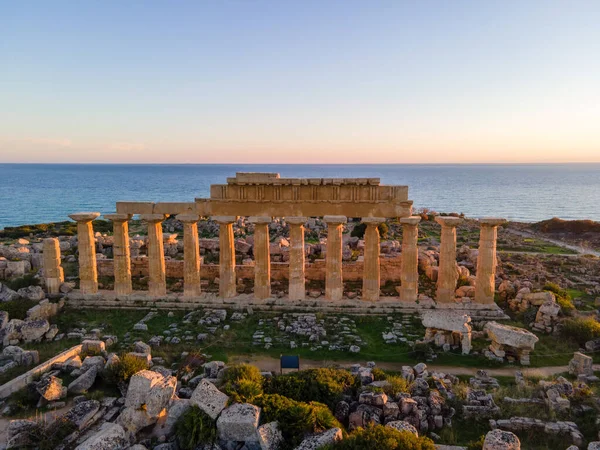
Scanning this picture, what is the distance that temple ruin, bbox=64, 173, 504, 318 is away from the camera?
19.3 meters

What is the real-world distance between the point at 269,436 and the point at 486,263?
14.2 m

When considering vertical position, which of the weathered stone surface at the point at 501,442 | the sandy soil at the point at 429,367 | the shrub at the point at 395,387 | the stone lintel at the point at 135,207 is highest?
the stone lintel at the point at 135,207

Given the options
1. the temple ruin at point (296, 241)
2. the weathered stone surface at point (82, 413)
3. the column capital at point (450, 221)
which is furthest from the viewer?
the temple ruin at point (296, 241)

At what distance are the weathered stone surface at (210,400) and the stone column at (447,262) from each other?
42.9ft

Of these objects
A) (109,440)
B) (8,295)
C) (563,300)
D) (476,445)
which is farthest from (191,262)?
(563,300)

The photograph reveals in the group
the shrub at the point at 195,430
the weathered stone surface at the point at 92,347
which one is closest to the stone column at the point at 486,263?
the shrub at the point at 195,430

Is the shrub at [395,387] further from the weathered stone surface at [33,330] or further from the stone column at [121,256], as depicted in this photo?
the stone column at [121,256]

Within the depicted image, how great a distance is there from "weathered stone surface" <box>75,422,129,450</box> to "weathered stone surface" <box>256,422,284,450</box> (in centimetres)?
288

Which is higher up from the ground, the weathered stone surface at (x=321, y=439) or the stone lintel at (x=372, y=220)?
→ the stone lintel at (x=372, y=220)

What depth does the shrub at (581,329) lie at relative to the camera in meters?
15.8

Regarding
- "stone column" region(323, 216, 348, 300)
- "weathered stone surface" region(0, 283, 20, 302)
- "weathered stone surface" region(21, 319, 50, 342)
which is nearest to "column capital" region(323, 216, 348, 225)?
"stone column" region(323, 216, 348, 300)

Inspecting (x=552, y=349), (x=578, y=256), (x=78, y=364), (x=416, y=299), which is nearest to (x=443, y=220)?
(x=416, y=299)

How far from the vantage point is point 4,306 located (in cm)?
1803

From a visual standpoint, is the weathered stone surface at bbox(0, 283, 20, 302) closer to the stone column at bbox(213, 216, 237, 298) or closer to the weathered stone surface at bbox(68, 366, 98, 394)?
the stone column at bbox(213, 216, 237, 298)
